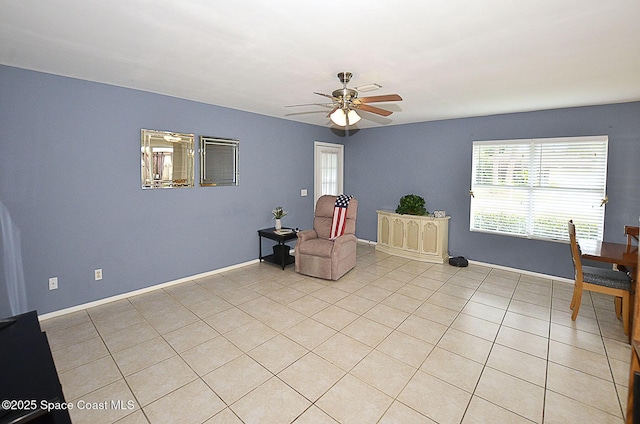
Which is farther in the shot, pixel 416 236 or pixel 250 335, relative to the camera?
pixel 416 236

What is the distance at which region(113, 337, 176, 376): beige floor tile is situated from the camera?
7.71 ft

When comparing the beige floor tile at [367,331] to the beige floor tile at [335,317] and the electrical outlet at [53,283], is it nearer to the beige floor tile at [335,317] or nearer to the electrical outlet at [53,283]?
the beige floor tile at [335,317]

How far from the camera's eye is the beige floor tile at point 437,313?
3.12m

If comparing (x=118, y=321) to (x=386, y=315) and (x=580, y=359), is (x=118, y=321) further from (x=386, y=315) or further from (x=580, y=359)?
(x=580, y=359)

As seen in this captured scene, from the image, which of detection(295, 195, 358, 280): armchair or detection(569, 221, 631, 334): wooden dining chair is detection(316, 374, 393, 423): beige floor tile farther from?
detection(569, 221, 631, 334): wooden dining chair

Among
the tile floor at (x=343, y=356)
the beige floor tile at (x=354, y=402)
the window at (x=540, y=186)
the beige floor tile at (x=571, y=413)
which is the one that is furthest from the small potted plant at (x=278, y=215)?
the beige floor tile at (x=571, y=413)

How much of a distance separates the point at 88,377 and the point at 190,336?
0.77 meters

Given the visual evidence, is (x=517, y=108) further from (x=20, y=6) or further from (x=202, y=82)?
(x=20, y=6)

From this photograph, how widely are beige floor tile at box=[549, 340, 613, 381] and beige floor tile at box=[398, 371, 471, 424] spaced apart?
41.7 inches

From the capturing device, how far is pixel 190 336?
2785 mm

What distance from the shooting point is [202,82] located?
10.7 ft

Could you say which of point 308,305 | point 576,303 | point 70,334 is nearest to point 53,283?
point 70,334

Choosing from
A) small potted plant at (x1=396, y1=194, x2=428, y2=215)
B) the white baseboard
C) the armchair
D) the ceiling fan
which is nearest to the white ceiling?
the ceiling fan

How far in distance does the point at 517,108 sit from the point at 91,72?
5.31 metres
